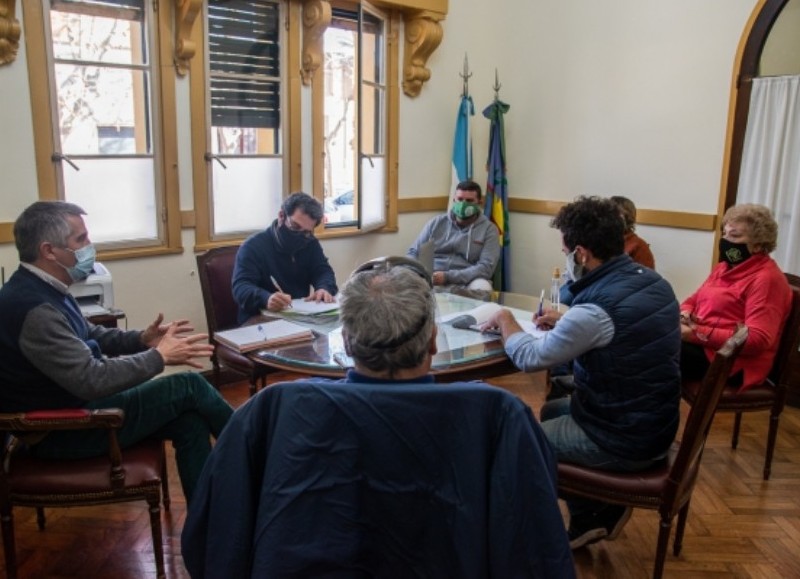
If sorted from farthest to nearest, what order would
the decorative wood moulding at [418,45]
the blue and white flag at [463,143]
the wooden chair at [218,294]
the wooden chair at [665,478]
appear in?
the blue and white flag at [463,143] → the decorative wood moulding at [418,45] → the wooden chair at [218,294] → the wooden chair at [665,478]

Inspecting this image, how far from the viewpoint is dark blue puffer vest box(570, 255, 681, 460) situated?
1.83m

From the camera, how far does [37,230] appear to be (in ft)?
6.31

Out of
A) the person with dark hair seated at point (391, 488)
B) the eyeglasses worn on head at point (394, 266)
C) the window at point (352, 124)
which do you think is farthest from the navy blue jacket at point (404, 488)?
the window at point (352, 124)

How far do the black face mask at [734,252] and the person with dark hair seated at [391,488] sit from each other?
1952 mm

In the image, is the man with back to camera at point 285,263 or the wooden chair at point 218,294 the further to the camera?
the wooden chair at point 218,294

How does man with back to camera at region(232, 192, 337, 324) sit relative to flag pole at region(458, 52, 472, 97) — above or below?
below

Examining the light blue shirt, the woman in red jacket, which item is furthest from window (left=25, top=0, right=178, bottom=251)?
the woman in red jacket

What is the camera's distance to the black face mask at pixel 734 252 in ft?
8.93

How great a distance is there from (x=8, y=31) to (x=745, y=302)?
3.17 metres

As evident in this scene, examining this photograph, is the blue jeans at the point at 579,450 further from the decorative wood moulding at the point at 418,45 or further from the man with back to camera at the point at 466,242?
the decorative wood moulding at the point at 418,45

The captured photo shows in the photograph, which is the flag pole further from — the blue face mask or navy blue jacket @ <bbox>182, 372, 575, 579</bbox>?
navy blue jacket @ <bbox>182, 372, 575, 579</bbox>

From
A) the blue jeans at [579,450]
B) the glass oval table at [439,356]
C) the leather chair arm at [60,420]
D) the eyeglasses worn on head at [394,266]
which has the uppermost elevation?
the eyeglasses worn on head at [394,266]

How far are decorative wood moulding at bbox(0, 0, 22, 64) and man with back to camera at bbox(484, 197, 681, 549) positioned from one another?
2376mm

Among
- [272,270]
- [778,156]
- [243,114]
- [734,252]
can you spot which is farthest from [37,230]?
[778,156]
